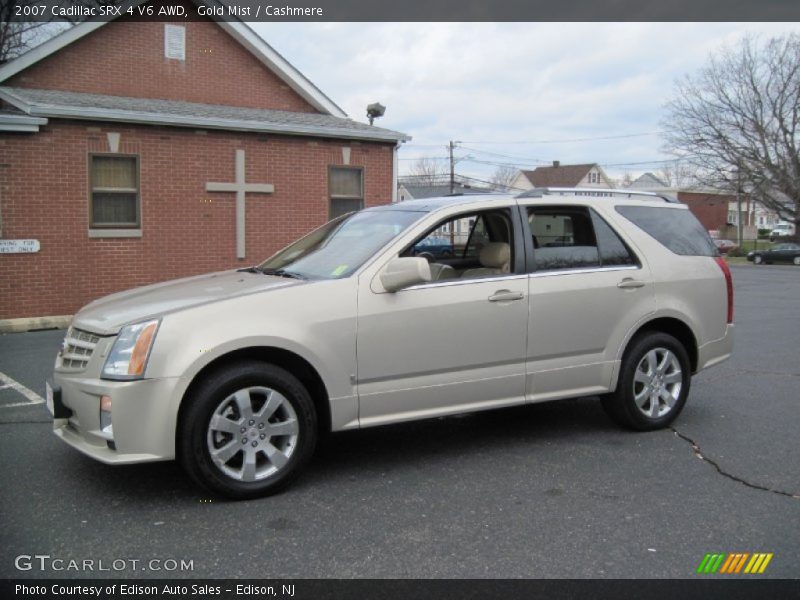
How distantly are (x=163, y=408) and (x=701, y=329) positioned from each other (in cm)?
410

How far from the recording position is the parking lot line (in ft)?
21.0

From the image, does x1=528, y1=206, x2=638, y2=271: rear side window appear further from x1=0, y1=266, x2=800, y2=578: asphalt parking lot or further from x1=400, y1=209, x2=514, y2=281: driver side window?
x1=0, y1=266, x2=800, y2=578: asphalt parking lot

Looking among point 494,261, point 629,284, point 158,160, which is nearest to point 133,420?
point 494,261

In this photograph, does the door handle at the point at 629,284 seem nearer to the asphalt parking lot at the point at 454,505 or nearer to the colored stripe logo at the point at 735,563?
the asphalt parking lot at the point at 454,505

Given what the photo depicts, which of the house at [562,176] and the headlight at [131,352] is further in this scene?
the house at [562,176]

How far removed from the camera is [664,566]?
3.43 meters

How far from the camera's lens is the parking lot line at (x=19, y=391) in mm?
6387

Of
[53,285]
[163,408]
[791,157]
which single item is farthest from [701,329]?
[791,157]

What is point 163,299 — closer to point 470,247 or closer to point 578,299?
point 470,247

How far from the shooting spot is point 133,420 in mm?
3896

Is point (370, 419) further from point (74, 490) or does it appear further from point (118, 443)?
point (74, 490)

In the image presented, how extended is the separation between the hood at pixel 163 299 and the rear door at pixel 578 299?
173 cm
